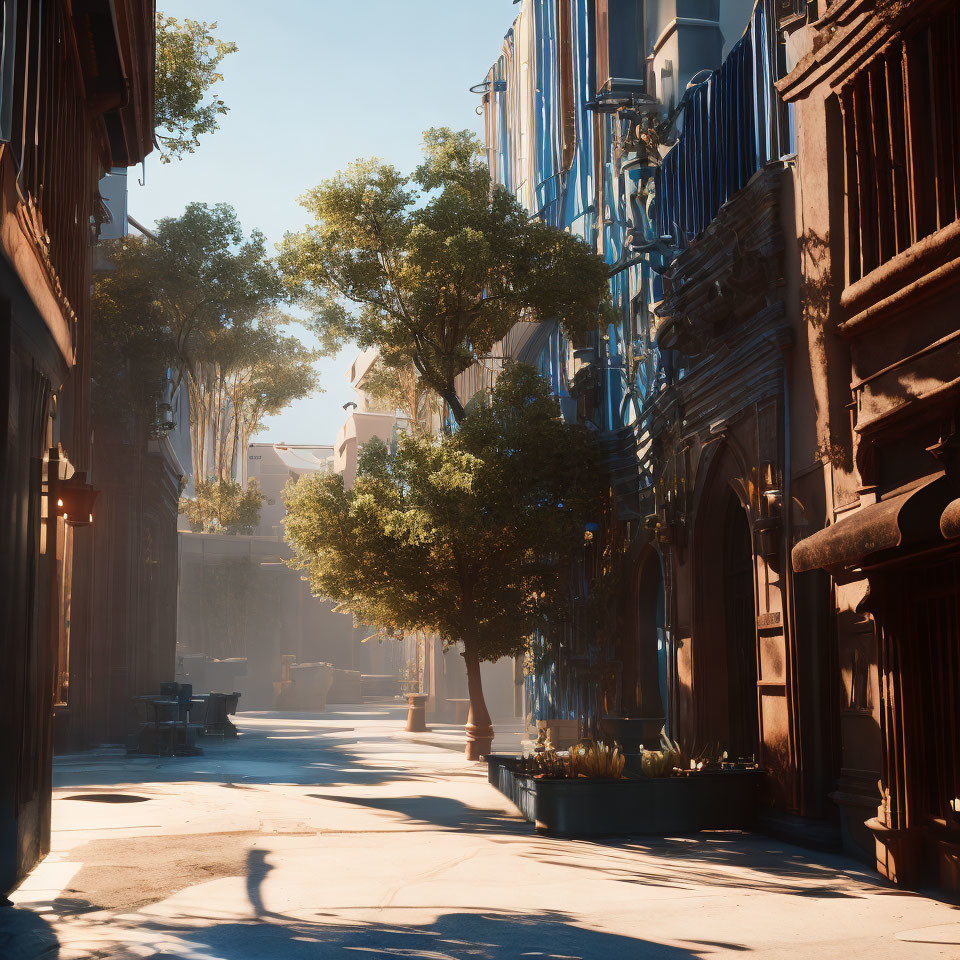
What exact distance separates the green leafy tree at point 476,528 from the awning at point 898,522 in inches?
471

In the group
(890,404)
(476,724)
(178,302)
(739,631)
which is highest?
(178,302)

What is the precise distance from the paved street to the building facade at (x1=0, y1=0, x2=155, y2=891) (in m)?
0.98

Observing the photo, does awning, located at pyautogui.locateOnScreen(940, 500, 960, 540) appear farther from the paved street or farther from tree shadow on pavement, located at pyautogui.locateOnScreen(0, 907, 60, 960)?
tree shadow on pavement, located at pyautogui.locateOnScreen(0, 907, 60, 960)

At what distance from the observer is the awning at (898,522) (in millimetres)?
8234

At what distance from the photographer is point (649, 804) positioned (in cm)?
1186

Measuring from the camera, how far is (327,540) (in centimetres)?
2181

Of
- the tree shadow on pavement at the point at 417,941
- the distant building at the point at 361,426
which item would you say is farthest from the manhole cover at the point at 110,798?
the distant building at the point at 361,426

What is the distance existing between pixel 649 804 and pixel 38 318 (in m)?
7.34

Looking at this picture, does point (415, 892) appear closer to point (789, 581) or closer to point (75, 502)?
point (789, 581)

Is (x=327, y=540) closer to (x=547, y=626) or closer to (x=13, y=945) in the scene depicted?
(x=547, y=626)

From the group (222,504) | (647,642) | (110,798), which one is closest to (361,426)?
(222,504)

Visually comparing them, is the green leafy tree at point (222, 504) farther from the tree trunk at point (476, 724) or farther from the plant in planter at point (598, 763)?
the plant in planter at point (598, 763)

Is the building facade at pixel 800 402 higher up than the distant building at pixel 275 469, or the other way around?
the distant building at pixel 275 469

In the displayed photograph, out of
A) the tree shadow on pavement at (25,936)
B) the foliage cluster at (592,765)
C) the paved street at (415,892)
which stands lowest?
the paved street at (415,892)
